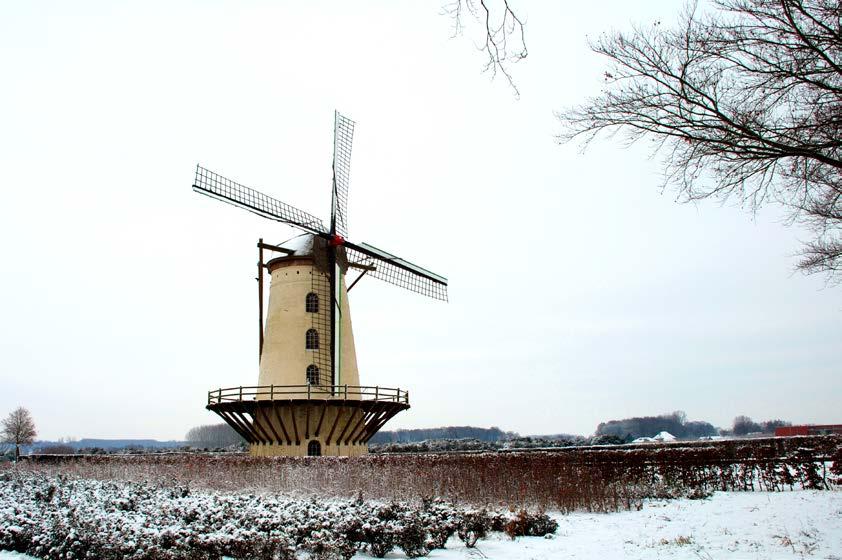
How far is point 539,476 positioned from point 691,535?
438 cm

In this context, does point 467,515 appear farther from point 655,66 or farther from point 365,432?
point 365,432

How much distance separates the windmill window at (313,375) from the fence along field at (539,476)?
196 inches

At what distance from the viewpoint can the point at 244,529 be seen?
26.9ft

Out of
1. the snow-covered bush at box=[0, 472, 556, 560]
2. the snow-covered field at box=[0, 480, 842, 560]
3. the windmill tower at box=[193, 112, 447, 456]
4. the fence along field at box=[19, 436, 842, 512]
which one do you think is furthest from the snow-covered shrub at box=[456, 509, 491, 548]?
the windmill tower at box=[193, 112, 447, 456]

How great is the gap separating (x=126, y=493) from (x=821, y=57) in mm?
13016

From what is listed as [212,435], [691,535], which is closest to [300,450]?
[691,535]

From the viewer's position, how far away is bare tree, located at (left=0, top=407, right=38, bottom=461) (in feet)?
184

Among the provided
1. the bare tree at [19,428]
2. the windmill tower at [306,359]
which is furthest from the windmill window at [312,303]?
the bare tree at [19,428]

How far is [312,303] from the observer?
22062mm

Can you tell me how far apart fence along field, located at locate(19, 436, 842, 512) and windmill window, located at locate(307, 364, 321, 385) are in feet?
16.4

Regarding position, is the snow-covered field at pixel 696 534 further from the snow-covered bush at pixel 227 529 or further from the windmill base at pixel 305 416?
the windmill base at pixel 305 416

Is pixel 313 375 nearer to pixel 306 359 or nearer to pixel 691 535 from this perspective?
pixel 306 359

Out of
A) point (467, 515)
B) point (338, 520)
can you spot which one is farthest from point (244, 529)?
point (467, 515)

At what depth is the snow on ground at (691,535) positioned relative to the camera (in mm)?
7754
